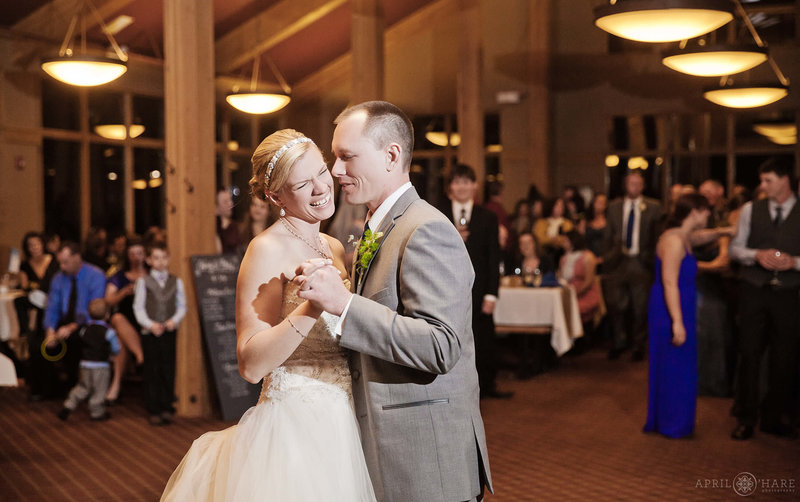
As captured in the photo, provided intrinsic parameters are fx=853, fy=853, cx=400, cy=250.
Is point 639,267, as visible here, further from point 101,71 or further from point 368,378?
point 368,378

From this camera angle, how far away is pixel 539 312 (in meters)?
7.64

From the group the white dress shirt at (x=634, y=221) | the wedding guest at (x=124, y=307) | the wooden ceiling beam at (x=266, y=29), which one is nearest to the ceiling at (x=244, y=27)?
the wooden ceiling beam at (x=266, y=29)

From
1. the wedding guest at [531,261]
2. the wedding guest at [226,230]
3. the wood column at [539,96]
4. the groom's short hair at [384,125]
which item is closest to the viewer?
the groom's short hair at [384,125]

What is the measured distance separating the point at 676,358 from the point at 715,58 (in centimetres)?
237

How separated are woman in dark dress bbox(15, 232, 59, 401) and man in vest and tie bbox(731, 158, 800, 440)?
5.28m

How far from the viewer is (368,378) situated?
6.41ft

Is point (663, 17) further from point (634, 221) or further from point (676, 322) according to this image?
point (634, 221)

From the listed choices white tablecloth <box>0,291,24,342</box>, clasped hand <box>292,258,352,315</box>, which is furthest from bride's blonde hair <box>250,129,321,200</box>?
white tablecloth <box>0,291,24,342</box>

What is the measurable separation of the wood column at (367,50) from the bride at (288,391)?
666 cm

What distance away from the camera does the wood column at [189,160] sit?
5934 millimetres

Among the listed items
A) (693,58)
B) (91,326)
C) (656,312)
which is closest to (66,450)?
(91,326)

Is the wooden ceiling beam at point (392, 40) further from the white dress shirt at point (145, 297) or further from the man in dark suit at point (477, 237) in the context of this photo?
the white dress shirt at point (145, 297)

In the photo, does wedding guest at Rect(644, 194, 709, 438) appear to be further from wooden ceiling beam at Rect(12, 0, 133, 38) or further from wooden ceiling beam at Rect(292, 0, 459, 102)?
wooden ceiling beam at Rect(292, 0, 459, 102)

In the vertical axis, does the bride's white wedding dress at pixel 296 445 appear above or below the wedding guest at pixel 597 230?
below
